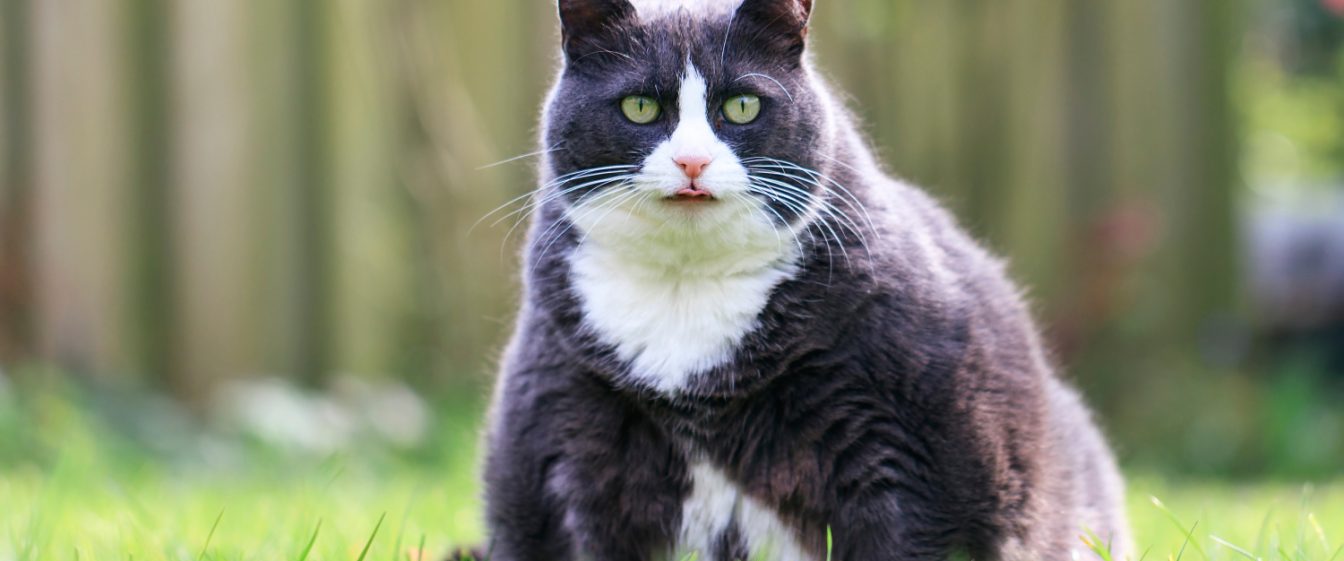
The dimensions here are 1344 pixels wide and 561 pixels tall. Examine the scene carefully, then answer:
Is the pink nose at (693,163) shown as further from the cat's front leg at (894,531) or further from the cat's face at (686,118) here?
the cat's front leg at (894,531)

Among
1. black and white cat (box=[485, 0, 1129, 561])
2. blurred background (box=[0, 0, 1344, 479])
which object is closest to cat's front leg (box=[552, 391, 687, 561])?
black and white cat (box=[485, 0, 1129, 561])

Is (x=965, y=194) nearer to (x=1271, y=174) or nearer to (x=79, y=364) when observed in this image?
(x=79, y=364)

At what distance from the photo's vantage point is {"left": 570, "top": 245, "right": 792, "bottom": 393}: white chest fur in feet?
7.23

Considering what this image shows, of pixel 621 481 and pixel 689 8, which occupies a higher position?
pixel 689 8

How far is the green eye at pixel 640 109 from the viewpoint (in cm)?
218

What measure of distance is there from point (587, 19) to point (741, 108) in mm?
304

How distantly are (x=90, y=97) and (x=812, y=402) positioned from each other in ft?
10.6

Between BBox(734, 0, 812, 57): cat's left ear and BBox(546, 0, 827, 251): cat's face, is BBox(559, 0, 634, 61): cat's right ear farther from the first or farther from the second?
BBox(734, 0, 812, 57): cat's left ear

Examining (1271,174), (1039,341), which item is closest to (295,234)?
(1039,341)

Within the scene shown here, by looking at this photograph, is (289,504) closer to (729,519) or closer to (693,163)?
(729,519)

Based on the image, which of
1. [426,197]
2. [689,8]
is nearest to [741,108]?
[689,8]

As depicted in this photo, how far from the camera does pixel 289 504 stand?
322cm

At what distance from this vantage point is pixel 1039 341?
8.45ft

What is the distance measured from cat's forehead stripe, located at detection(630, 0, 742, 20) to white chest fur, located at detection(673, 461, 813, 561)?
731mm
